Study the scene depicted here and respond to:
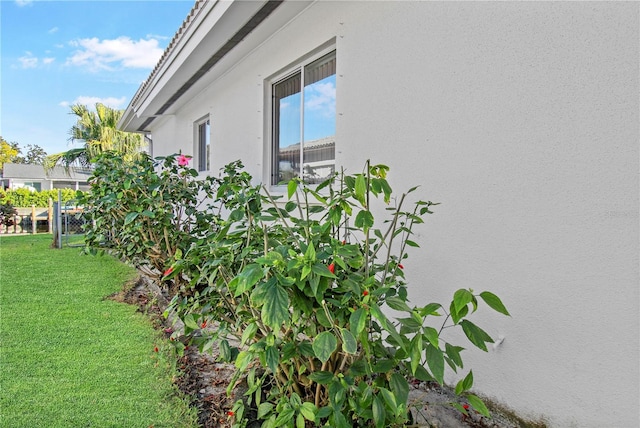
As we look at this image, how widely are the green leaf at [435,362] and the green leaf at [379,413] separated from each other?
0.26m

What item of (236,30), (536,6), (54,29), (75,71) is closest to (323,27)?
(236,30)

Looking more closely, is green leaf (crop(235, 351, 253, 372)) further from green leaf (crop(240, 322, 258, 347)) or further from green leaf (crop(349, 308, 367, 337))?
green leaf (crop(349, 308, 367, 337))

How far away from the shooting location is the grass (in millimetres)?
2406

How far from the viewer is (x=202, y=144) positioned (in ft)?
28.4

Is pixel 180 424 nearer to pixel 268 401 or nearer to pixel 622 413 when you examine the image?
pixel 268 401

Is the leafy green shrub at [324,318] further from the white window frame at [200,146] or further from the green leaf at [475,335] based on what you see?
the white window frame at [200,146]

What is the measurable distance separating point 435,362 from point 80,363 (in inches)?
124

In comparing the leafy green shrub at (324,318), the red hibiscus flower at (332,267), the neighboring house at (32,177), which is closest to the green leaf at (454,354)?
the leafy green shrub at (324,318)

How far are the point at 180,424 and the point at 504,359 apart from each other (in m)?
2.03

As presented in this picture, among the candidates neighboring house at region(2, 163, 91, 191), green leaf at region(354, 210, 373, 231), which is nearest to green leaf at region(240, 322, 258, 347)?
green leaf at region(354, 210, 373, 231)

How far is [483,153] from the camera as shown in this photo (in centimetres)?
247

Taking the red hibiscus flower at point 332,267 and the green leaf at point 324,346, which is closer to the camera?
the green leaf at point 324,346

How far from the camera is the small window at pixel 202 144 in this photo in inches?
328

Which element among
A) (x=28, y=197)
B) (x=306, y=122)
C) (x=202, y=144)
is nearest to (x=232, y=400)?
(x=306, y=122)
